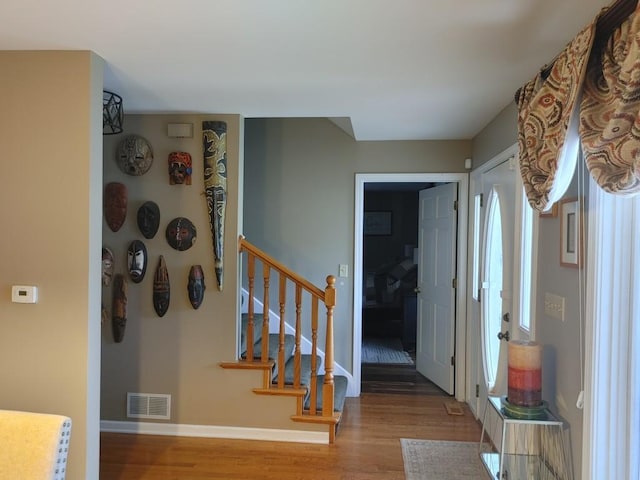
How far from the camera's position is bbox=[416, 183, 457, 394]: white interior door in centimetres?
384

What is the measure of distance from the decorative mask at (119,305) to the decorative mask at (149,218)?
0.37 metres

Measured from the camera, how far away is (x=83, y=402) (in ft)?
6.59

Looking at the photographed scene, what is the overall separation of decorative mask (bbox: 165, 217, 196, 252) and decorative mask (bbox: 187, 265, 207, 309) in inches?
6.5

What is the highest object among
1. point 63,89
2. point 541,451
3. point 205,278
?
point 63,89

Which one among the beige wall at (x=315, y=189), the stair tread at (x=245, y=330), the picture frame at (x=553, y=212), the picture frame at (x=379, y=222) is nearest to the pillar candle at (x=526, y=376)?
the picture frame at (x=553, y=212)

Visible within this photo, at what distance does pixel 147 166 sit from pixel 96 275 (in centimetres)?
110

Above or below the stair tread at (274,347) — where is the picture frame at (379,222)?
above

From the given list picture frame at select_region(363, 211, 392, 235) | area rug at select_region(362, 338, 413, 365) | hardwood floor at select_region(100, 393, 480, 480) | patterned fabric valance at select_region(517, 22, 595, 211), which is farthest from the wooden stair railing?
picture frame at select_region(363, 211, 392, 235)

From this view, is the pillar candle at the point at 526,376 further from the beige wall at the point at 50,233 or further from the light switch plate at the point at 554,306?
the beige wall at the point at 50,233

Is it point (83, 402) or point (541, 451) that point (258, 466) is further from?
point (541, 451)


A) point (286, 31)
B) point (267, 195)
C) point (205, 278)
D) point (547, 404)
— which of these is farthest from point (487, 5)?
point (267, 195)

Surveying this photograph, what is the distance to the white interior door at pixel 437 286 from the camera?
3.84m

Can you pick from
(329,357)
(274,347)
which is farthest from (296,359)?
(274,347)

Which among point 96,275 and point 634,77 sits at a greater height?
point 634,77
